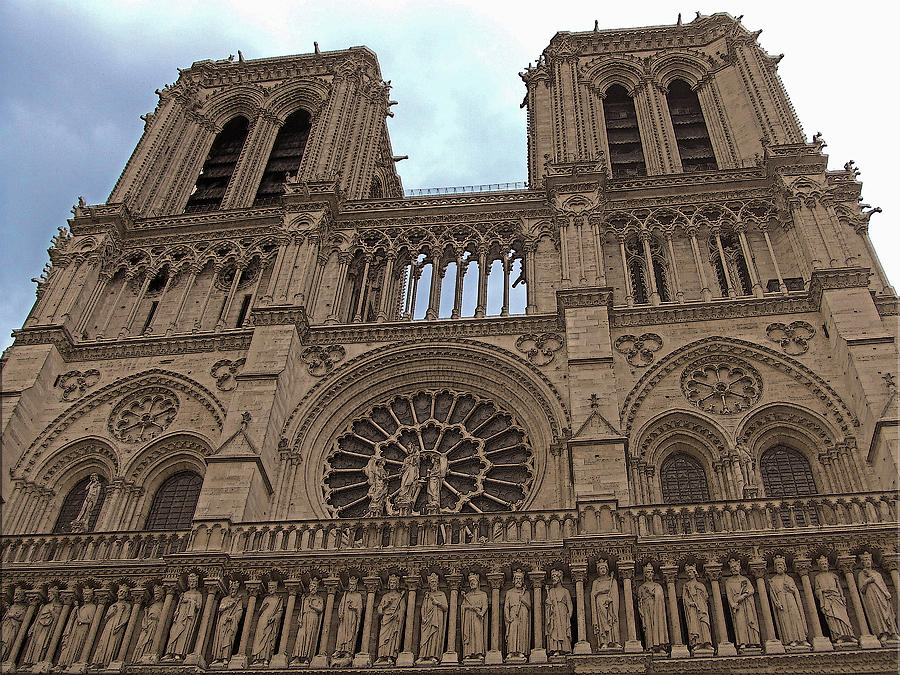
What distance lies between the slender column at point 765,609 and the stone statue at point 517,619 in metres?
3.54

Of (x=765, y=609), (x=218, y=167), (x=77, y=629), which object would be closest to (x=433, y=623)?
(x=765, y=609)

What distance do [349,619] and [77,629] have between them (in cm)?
473

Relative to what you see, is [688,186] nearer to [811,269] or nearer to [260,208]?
[811,269]

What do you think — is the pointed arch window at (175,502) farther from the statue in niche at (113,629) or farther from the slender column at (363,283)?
the slender column at (363,283)

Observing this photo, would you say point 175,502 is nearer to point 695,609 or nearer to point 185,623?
point 185,623

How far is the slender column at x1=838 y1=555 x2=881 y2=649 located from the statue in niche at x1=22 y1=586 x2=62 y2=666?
12921 millimetres

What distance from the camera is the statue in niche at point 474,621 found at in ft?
49.0

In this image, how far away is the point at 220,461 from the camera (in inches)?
733

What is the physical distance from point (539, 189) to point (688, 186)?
385 centimetres

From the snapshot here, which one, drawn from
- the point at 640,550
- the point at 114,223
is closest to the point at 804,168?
the point at 640,550

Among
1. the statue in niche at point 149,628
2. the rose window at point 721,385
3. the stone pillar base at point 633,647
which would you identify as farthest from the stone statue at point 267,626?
the rose window at point 721,385

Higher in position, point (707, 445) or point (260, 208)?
point (260, 208)

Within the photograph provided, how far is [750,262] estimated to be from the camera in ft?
75.1

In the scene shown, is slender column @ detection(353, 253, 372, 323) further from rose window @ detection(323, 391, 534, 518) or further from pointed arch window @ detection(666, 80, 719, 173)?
pointed arch window @ detection(666, 80, 719, 173)
